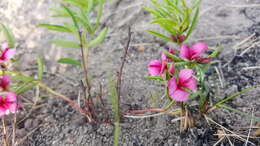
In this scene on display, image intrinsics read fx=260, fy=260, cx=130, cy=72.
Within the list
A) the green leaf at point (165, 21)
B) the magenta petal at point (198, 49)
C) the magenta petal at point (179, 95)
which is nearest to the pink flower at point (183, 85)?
the magenta petal at point (179, 95)

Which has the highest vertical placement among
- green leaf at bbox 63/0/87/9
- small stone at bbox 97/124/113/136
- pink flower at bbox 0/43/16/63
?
green leaf at bbox 63/0/87/9

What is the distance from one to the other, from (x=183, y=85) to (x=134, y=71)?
0.62 meters

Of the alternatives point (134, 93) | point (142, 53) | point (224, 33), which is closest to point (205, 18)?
point (224, 33)

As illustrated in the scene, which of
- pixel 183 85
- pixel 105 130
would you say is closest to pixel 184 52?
pixel 183 85

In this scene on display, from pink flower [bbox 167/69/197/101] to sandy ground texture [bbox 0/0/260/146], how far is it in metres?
0.31

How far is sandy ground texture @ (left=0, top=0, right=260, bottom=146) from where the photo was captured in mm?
1301

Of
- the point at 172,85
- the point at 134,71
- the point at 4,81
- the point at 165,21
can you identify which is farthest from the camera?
the point at 134,71

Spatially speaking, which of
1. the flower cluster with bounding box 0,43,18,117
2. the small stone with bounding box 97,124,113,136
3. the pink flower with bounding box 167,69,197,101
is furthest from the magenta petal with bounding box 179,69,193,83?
the flower cluster with bounding box 0,43,18,117

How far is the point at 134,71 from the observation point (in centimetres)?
164

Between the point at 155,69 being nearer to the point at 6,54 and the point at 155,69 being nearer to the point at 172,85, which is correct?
the point at 172,85

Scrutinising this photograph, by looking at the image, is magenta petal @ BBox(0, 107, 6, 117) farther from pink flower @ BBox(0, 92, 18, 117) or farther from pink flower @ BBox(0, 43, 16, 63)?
pink flower @ BBox(0, 43, 16, 63)

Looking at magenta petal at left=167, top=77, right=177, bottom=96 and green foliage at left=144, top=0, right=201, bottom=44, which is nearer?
magenta petal at left=167, top=77, right=177, bottom=96

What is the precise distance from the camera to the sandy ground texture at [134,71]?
1301 millimetres

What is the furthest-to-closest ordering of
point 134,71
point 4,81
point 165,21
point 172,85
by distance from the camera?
point 134,71 → point 4,81 → point 165,21 → point 172,85
